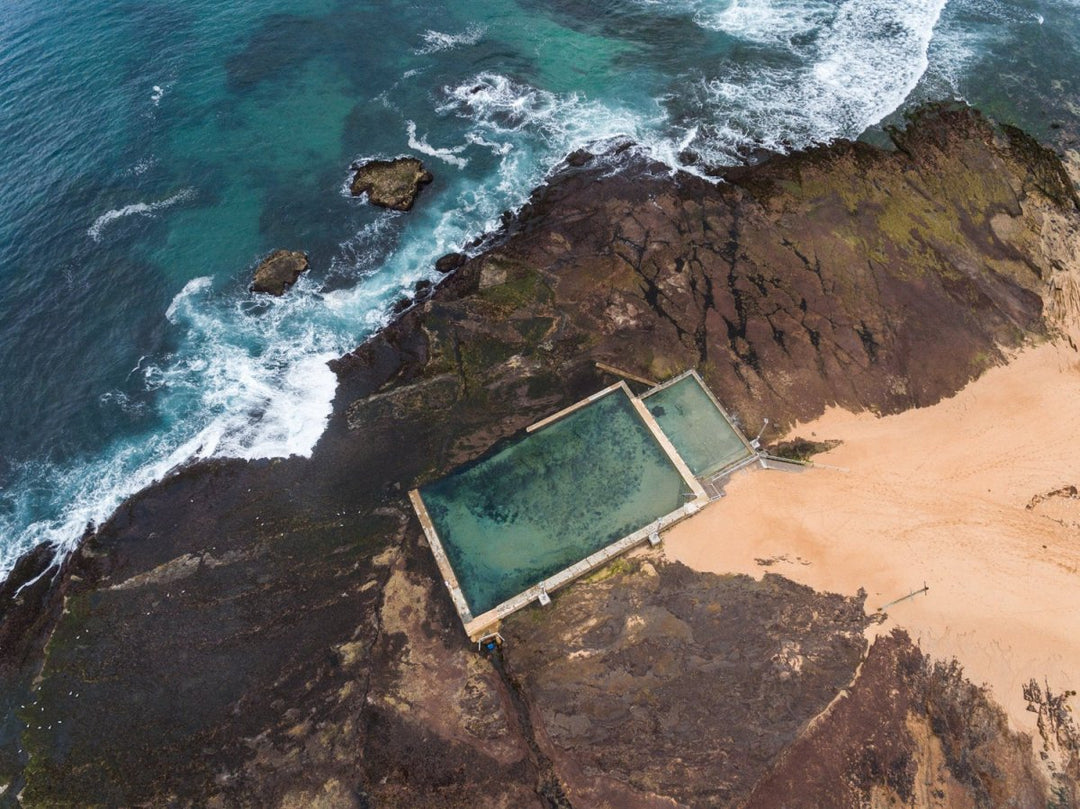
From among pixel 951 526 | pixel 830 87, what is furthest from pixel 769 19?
pixel 951 526

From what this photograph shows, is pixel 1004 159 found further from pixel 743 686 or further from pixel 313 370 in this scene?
pixel 313 370

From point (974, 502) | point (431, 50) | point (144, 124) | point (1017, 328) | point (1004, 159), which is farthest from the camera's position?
point (431, 50)

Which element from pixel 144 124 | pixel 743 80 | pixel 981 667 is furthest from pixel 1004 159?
pixel 144 124

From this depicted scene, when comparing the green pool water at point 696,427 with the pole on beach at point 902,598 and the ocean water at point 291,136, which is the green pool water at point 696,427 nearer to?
the pole on beach at point 902,598

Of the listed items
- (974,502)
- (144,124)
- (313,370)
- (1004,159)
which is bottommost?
(974,502)

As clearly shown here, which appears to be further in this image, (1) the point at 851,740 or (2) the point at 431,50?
(2) the point at 431,50

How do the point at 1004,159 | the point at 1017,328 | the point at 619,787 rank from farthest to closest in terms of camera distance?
the point at 1004,159, the point at 1017,328, the point at 619,787

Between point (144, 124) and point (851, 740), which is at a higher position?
point (144, 124)
